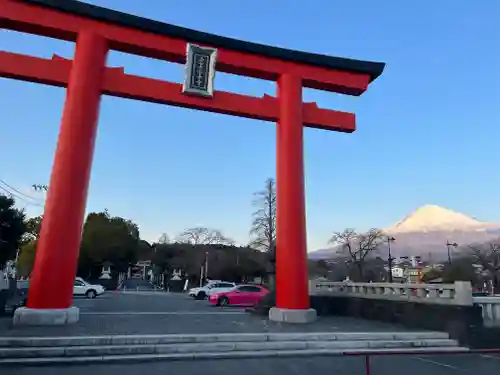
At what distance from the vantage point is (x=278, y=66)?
13.3m

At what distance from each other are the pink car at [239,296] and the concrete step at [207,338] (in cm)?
1201

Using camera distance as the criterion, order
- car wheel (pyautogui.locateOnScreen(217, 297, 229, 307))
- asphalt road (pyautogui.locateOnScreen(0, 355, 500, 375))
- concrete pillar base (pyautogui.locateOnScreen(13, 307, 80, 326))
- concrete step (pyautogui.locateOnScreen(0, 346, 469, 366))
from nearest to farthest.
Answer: asphalt road (pyautogui.locateOnScreen(0, 355, 500, 375)) → concrete step (pyautogui.locateOnScreen(0, 346, 469, 366)) → concrete pillar base (pyautogui.locateOnScreen(13, 307, 80, 326)) → car wheel (pyautogui.locateOnScreen(217, 297, 229, 307))

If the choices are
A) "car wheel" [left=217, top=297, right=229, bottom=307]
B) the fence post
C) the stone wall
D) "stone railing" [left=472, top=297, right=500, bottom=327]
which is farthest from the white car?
"stone railing" [left=472, top=297, right=500, bottom=327]

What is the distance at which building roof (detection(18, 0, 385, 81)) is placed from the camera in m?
11.4

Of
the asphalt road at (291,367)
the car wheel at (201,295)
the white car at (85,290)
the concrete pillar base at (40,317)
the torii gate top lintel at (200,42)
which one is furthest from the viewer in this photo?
the car wheel at (201,295)

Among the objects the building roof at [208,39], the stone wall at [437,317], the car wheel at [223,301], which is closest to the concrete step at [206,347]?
the stone wall at [437,317]

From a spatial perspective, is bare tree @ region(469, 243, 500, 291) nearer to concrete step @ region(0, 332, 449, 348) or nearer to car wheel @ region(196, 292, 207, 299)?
car wheel @ region(196, 292, 207, 299)

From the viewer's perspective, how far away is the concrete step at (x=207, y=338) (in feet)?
24.1

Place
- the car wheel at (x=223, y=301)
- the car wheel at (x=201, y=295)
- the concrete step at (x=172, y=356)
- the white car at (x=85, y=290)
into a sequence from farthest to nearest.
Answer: the car wheel at (x=201, y=295) < the white car at (x=85, y=290) < the car wheel at (x=223, y=301) < the concrete step at (x=172, y=356)

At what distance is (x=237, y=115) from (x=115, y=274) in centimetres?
4474

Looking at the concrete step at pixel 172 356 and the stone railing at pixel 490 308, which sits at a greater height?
the stone railing at pixel 490 308

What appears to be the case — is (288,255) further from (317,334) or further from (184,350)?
(184,350)

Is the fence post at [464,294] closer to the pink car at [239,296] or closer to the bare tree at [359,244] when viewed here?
the pink car at [239,296]

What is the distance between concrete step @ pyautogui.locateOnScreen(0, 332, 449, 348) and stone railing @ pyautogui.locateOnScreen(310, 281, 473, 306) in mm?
1149
